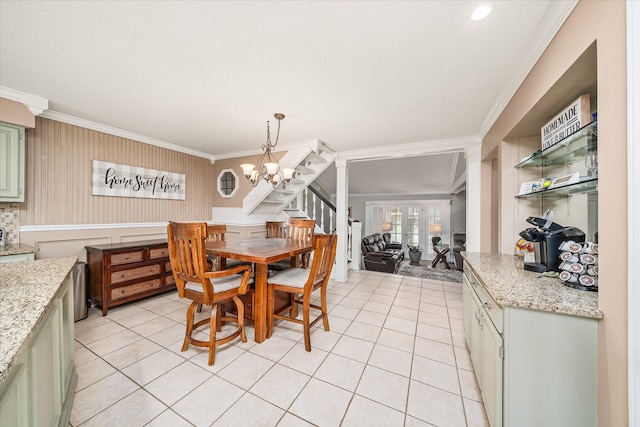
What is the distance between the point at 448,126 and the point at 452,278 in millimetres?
3207

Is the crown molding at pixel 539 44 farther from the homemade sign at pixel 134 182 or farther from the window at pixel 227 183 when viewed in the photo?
the homemade sign at pixel 134 182

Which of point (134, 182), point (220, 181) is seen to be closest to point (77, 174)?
point (134, 182)

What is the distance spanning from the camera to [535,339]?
3.53 ft

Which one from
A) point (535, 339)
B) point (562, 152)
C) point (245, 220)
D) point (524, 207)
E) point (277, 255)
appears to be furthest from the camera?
point (245, 220)

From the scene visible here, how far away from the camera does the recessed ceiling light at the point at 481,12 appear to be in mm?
1309

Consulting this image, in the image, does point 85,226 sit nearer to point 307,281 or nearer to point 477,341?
point 307,281

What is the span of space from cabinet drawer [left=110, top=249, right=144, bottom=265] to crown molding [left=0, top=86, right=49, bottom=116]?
1.66 metres

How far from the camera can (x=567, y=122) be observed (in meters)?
1.53

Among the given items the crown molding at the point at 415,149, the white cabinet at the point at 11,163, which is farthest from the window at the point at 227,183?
the white cabinet at the point at 11,163

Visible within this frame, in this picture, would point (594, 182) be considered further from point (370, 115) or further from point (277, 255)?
point (277, 255)

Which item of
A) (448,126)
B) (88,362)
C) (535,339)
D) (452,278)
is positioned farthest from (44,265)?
(452,278)

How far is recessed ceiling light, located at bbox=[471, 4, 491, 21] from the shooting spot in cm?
131

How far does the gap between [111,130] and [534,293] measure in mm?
4627

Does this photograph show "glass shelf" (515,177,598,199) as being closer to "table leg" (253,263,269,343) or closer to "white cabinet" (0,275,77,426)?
"table leg" (253,263,269,343)
